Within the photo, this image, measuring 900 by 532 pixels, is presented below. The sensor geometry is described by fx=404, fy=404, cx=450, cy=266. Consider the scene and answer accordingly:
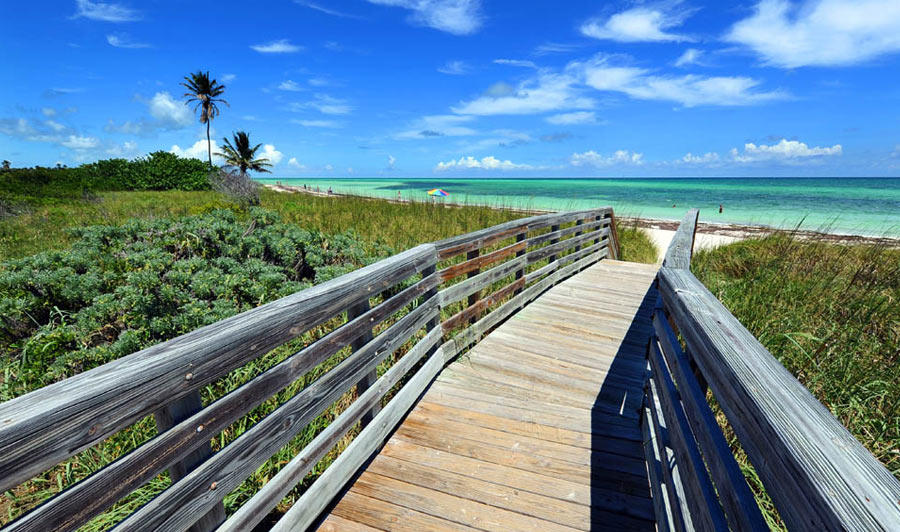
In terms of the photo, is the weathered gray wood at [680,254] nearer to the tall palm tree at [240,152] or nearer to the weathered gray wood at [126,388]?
the weathered gray wood at [126,388]

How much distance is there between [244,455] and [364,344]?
0.99 m

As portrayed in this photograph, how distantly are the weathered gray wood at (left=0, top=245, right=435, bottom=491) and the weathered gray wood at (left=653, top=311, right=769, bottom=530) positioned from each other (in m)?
1.80

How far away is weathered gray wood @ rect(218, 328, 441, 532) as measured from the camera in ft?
5.90

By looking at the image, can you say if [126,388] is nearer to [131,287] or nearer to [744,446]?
[744,446]

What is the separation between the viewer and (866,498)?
29.9 inches

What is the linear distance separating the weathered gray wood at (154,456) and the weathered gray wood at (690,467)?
180 cm

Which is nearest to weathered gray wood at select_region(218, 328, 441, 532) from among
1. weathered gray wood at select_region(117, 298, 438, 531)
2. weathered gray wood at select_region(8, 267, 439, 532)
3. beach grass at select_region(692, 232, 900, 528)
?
weathered gray wood at select_region(117, 298, 438, 531)

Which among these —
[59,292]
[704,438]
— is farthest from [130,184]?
[704,438]

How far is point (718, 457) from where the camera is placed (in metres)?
1.37

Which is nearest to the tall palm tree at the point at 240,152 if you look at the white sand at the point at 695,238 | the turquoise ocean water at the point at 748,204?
the turquoise ocean water at the point at 748,204

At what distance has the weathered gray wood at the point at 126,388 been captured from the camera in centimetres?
100

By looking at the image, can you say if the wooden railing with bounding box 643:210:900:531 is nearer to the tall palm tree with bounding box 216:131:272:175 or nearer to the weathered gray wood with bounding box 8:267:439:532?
the weathered gray wood with bounding box 8:267:439:532

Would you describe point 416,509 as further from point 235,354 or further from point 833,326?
point 833,326

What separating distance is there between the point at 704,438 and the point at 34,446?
207 cm
